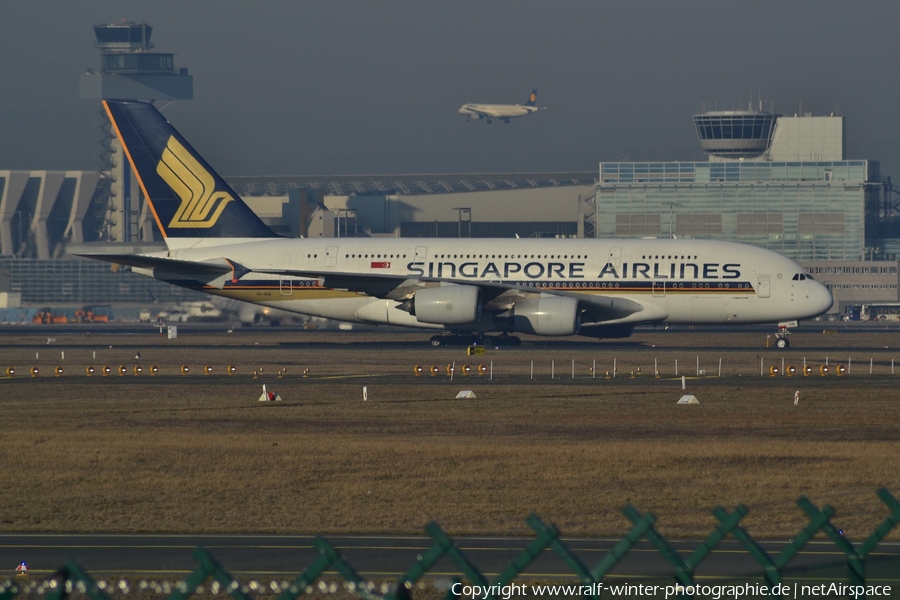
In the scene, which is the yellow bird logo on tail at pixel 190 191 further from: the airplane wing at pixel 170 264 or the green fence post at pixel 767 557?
the green fence post at pixel 767 557

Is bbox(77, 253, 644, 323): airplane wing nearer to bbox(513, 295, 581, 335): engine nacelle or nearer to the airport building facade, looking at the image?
bbox(513, 295, 581, 335): engine nacelle

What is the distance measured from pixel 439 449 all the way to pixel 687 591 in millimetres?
15850

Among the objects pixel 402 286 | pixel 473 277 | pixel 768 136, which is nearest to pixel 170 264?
pixel 402 286

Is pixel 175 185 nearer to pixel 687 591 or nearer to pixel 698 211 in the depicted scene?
pixel 687 591

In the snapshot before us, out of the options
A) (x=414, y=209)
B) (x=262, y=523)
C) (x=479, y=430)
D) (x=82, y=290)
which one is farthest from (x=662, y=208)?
(x=262, y=523)

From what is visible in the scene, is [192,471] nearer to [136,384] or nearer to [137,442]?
[137,442]

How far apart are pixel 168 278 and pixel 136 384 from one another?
18.8 meters

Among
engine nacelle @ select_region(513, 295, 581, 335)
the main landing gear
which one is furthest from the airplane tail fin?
engine nacelle @ select_region(513, 295, 581, 335)

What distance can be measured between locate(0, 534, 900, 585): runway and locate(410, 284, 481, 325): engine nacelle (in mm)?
37234

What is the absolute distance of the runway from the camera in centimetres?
1357

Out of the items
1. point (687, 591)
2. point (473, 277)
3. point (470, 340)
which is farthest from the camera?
point (470, 340)

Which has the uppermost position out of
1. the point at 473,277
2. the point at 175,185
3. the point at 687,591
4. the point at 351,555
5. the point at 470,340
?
the point at 175,185

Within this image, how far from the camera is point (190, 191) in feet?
194

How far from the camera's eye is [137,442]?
25.1 metres
